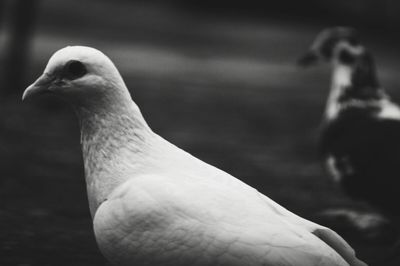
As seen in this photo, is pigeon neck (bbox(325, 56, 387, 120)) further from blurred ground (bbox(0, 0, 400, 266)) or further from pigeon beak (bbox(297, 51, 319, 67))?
blurred ground (bbox(0, 0, 400, 266))

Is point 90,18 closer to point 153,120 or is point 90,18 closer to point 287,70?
point 287,70

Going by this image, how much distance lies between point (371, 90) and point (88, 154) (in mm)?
3267

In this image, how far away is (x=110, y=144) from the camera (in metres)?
3.57

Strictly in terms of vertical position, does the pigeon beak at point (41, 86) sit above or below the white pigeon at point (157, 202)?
above

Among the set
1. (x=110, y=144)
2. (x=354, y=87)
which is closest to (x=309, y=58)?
(x=354, y=87)

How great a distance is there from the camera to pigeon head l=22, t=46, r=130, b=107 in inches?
138

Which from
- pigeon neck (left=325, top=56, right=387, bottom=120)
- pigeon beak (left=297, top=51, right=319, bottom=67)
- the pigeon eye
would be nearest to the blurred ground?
pigeon neck (left=325, top=56, right=387, bottom=120)

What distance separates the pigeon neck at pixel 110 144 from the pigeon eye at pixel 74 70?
0.16m

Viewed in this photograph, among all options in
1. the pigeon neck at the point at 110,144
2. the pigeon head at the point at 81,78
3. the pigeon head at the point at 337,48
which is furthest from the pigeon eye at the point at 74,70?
the pigeon head at the point at 337,48

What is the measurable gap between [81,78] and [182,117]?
6.83 metres

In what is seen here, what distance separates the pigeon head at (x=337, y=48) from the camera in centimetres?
669

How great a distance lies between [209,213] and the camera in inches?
126

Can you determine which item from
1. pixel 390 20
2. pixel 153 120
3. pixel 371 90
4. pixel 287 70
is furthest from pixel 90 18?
pixel 371 90

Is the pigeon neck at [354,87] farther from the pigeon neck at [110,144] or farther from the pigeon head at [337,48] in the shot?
the pigeon neck at [110,144]
